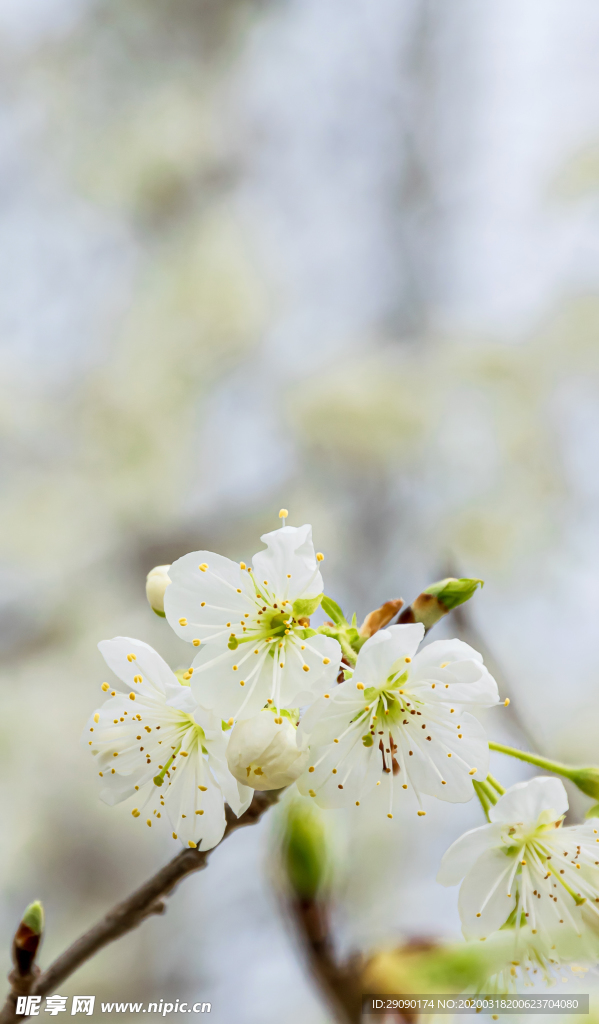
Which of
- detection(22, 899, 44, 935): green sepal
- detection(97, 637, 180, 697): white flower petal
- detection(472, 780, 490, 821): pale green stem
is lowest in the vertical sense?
detection(22, 899, 44, 935): green sepal

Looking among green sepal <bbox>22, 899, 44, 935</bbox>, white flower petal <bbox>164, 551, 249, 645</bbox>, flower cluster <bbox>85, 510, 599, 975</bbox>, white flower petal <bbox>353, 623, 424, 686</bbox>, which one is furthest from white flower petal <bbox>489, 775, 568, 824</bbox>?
green sepal <bbox>22, 899, 44, 935</bbox>

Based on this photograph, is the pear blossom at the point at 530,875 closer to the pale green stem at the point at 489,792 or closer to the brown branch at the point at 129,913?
the pale green stem at the point at 489,792

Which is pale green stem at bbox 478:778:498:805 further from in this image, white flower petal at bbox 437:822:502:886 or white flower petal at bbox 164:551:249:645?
white flower petal at bbox 164:551:249:645

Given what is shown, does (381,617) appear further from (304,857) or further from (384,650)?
(304,857)

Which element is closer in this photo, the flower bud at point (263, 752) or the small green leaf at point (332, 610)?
the flower bud at point (263, 752)

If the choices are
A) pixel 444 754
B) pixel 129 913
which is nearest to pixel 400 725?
pixel 444 754

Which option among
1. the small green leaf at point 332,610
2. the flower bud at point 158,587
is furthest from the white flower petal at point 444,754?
the flower bud at point 158,587
